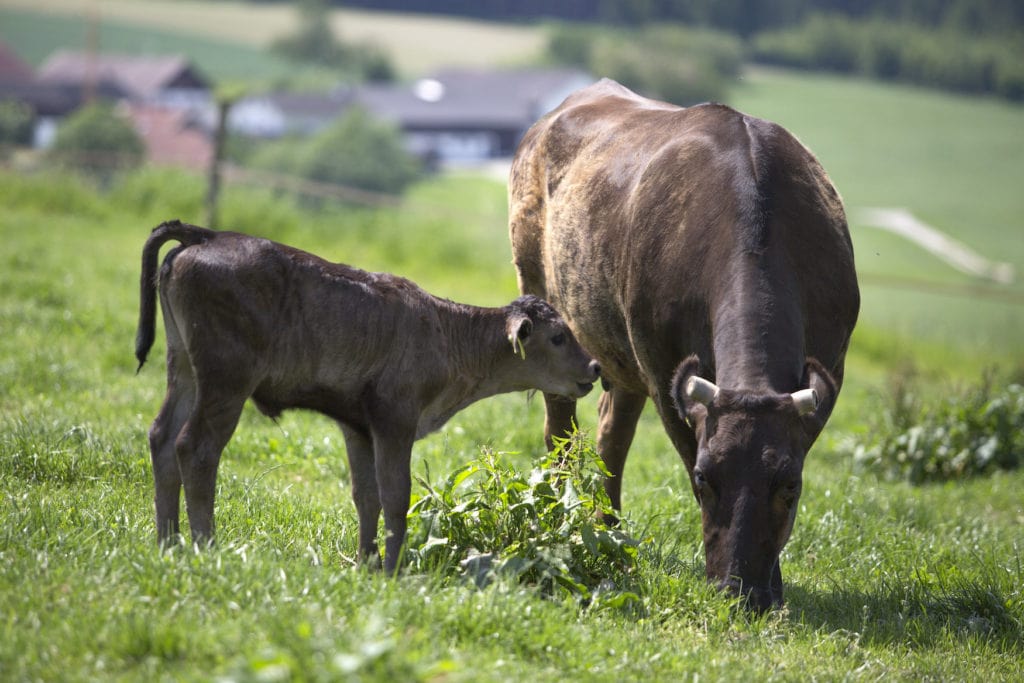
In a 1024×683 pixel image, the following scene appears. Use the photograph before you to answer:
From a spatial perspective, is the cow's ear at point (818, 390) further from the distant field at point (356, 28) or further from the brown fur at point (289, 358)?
the distant field at point (356, 28)

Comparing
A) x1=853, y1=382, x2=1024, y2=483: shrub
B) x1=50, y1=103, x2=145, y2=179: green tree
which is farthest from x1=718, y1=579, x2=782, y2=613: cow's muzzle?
x1=50, y1=103, x2=145, y2=179: green tree

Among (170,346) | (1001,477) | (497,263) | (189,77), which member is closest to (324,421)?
(170,346)

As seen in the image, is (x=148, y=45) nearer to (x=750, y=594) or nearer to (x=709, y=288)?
(x=709, y=288)

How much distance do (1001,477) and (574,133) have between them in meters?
4.72

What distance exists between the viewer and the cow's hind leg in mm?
5371

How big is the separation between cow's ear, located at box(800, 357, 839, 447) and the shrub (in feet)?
16.5

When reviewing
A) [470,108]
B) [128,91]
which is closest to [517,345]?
[470,108]

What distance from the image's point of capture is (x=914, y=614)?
244 inches

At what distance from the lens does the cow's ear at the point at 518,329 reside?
618 cm

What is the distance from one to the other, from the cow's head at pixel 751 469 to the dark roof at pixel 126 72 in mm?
80128

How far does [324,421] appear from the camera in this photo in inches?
353

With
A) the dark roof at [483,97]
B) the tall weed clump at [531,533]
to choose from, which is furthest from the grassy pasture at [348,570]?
the dark roof at [483,97]

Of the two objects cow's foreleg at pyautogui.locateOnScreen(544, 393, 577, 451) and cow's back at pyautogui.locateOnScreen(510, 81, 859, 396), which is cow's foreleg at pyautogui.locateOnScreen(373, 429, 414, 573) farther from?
cow's foreleg at pyautogui.locateOnScreen(544, 393, 577, 451)

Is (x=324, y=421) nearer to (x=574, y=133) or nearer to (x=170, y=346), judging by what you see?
(x=574, y=133)
